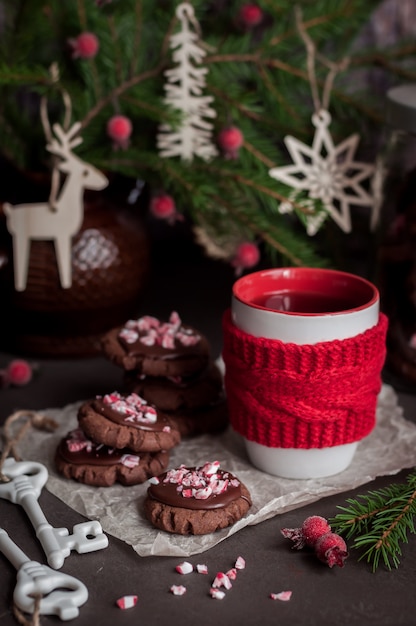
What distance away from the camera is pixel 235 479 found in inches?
29.6

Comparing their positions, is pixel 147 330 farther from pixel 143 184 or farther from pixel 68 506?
pixel 143 184

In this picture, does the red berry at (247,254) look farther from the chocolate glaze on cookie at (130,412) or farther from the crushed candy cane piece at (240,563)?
the crushed candy cane piece at (240,563)

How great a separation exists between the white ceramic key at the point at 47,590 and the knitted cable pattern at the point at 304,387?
0.23 meters

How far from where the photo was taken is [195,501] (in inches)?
28.2

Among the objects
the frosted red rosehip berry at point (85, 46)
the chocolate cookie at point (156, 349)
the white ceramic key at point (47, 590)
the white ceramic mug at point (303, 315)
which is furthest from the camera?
the frosted red rosehip berry at point (85, 46)

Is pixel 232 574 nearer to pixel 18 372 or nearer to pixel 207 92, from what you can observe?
pixel 18 372

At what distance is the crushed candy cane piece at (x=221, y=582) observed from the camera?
66cm

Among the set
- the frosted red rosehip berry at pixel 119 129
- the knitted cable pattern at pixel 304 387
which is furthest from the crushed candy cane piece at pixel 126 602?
the frosted red rosehip berry at pixel 119 129

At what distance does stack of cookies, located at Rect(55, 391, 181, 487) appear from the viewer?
2.55 feet

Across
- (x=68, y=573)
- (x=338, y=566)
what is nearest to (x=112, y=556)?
(x=68, y=573)

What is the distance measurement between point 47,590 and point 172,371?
278 mm

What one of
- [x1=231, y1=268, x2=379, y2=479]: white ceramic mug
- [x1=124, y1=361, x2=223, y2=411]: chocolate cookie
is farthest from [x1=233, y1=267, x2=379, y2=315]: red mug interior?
[x1=124, y1=361, x2=223, y2=411]: chocolate cookie

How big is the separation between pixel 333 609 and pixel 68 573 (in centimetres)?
20

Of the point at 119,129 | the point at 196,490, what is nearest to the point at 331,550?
the point at 196,490
